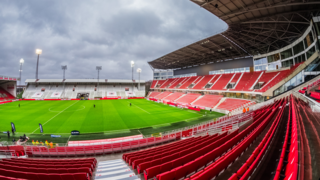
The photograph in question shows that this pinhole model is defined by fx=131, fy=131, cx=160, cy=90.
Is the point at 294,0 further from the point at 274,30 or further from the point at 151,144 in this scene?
the point at 151,144

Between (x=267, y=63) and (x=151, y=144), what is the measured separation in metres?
38.9

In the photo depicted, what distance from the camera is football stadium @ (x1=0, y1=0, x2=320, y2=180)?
4.30 m

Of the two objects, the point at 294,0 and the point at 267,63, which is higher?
the point at 294,0

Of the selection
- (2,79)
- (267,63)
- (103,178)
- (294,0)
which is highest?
(294,0)

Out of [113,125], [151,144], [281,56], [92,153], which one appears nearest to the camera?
[92,153]

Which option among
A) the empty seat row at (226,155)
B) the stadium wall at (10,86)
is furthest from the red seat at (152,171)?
the stadium wall at (10,86)

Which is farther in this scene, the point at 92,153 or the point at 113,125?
the point at 113,125

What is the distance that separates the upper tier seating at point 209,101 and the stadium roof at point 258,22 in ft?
42.4

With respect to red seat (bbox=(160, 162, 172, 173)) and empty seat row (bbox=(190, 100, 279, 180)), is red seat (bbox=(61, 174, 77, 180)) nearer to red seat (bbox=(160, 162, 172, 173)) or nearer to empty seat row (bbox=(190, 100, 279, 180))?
red seat (bbox=(160, 162, 172, 173))

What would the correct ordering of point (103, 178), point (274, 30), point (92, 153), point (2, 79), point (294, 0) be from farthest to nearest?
point (2, 79), point (274, 30), point (294, 0), point (92, 153), point (103, 178)

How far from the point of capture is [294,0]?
50.5ft

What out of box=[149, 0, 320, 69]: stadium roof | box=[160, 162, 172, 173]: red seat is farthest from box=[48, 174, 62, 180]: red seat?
box=[149, 0, 320, 69]: stadium roof

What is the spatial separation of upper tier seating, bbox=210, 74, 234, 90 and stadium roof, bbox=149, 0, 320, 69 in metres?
7.79

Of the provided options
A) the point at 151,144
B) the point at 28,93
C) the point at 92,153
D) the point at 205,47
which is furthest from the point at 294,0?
the point at 28,93
